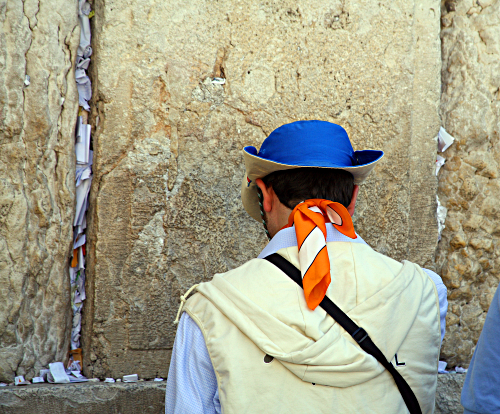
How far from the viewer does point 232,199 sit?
2139 millimetres

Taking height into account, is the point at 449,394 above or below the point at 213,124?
below

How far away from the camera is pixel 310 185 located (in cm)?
136

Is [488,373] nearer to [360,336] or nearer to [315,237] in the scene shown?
[360,336]

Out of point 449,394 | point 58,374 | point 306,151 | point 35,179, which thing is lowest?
point 449,394

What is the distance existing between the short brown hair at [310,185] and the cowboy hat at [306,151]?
0.10 ft

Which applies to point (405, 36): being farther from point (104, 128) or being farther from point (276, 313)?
point (276, 313)

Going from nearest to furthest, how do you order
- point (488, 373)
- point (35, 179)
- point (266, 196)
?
point (488, 373)
point (266, 196)
point (35, 179)

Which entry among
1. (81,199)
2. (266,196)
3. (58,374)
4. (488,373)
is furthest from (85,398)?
(488,373)

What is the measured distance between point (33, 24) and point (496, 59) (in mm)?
2413

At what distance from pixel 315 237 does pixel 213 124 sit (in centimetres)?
111

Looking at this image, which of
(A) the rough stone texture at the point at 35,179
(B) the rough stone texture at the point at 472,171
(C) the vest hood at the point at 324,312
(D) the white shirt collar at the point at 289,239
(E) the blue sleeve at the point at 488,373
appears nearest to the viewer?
(E) the blue sleeve at the point at 488,373

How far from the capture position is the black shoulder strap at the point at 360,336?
1141mm

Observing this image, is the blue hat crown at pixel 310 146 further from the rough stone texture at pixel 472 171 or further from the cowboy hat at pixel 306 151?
the rough stone texture at pixel 472 171

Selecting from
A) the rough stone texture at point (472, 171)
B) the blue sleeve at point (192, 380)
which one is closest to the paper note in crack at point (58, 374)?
the blue sleeve at point (192, 380)
